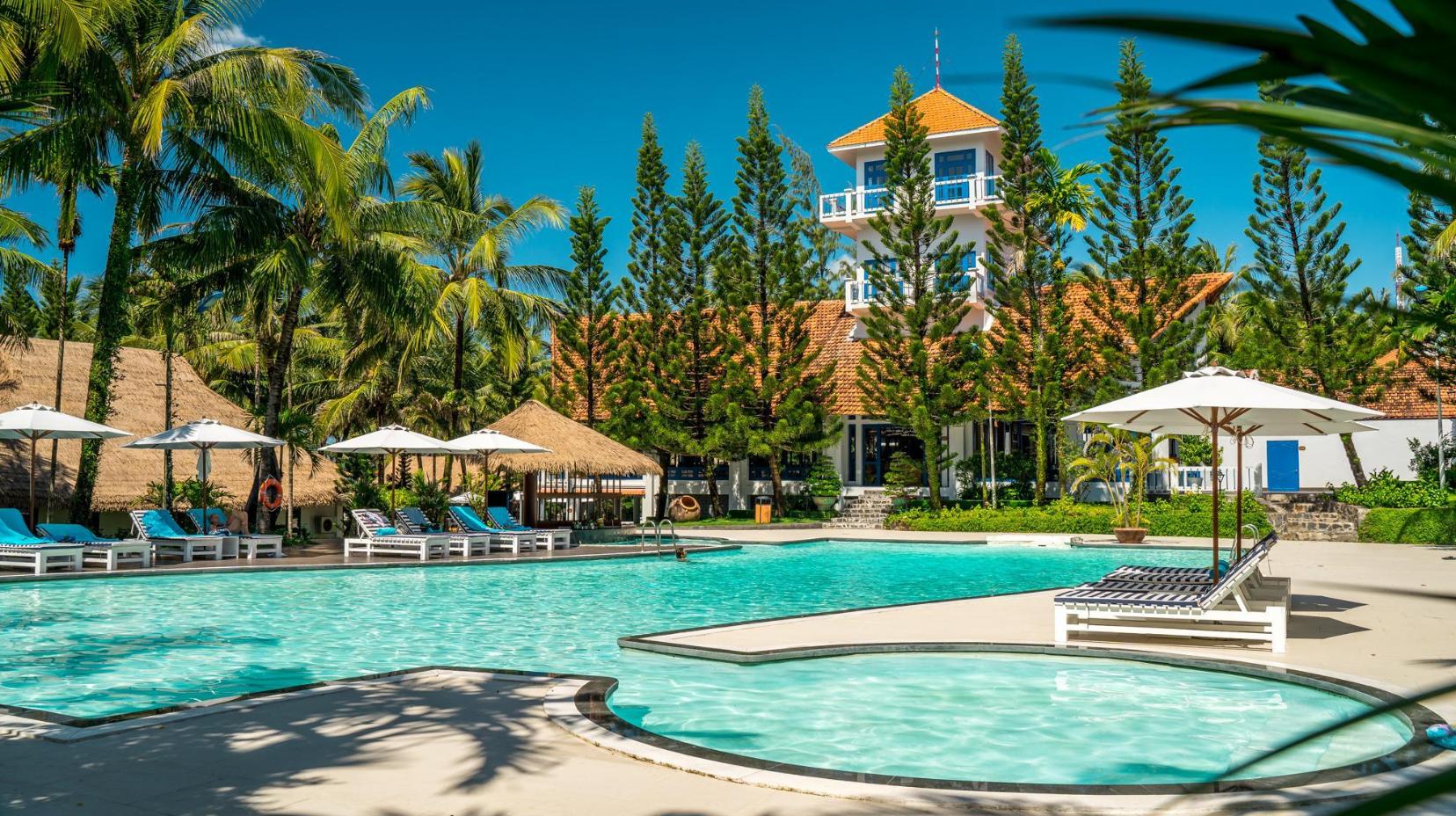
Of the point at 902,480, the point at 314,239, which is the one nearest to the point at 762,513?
the point at 902,480

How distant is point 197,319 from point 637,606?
2168cm

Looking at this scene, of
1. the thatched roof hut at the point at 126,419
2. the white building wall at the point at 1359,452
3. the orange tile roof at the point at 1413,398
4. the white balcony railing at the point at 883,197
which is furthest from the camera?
the white building wall at the point at 1359,452

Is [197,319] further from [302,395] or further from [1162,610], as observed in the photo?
[1162,610]

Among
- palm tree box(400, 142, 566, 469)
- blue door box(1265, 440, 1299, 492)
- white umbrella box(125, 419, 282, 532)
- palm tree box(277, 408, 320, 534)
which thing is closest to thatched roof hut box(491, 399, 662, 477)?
palm tree box(400, 142, 566, 469)

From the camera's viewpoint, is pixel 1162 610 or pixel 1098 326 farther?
pixel 1098 326

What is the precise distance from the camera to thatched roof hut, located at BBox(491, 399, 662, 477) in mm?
21984

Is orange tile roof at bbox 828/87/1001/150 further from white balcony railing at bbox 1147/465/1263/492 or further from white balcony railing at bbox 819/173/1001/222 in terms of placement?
white balcony railing at bbox 1147/465/1263/492

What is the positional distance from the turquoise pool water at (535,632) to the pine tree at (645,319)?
11366 mm

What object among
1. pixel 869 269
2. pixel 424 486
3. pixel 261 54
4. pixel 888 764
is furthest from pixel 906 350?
pixel 888 764

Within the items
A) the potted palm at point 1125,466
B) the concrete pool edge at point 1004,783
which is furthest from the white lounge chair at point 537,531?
the concrete pool edge at point 1004,783

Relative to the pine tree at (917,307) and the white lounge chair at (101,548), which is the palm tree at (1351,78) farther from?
the pine tree at (917,307)

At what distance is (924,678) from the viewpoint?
7812 mm

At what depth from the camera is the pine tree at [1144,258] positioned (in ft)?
84.3

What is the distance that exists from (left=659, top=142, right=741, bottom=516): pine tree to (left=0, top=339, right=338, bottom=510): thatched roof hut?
368 inches
